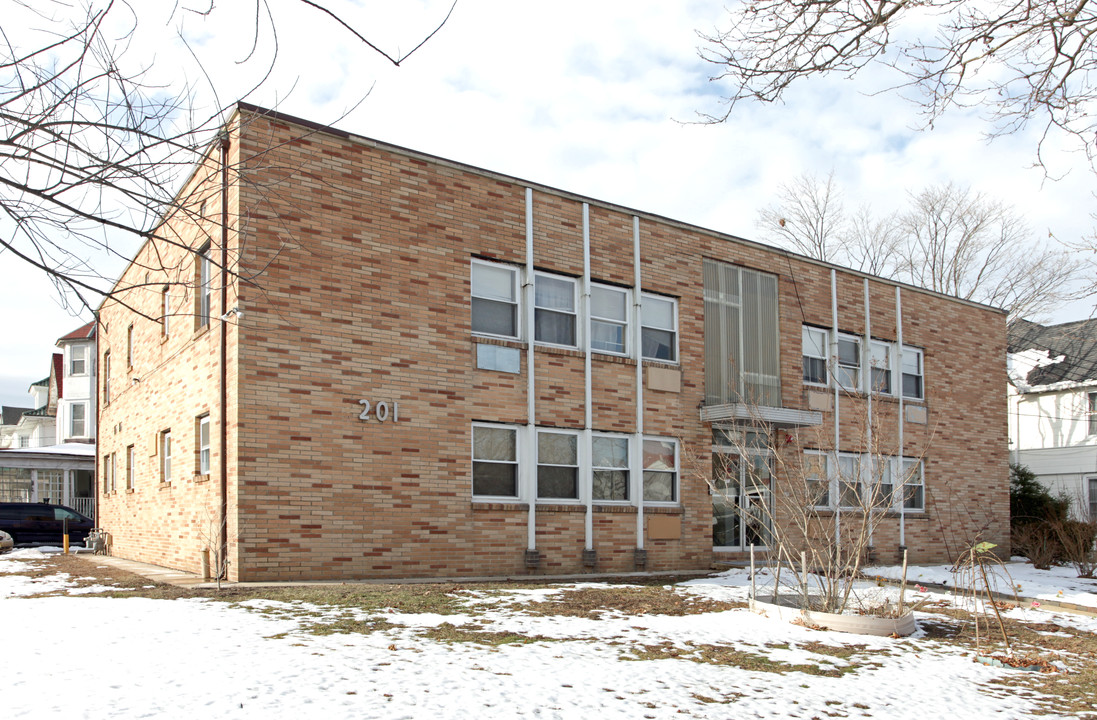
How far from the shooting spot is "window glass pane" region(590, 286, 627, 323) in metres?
16.3

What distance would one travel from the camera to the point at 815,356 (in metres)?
19.8

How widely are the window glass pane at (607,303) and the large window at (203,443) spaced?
678 centimetres

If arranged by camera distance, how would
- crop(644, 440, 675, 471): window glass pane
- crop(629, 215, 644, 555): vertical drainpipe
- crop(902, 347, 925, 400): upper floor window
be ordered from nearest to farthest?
1. crop(629, 215, 644, 555): vertical drainpipe
2. crop(644, 440, 675, 471): window glass pane
3. crop(902, 347, 925, 400): upper floor window

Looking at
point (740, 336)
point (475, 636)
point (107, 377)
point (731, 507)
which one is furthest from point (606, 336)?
point (107, 377)

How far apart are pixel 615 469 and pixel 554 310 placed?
3.05 m

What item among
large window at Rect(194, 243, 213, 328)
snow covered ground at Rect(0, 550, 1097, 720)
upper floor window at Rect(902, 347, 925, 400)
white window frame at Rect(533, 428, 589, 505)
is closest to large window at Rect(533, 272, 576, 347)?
white window frame at Rect(533, 428, 589, 505)

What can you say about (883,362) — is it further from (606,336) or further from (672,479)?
(606,336)

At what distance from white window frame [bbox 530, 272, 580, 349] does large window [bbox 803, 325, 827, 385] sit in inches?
246

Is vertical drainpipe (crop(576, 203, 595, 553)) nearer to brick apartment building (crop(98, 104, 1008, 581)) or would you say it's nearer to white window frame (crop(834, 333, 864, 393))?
brick apartment building (crop(98, 104, 1008, 581))

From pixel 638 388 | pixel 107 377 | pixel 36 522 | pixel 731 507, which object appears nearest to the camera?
pixel 638 388

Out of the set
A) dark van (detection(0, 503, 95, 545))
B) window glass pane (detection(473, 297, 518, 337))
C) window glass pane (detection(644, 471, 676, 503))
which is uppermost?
window glass pane (detection(473, 297, 518, 337))

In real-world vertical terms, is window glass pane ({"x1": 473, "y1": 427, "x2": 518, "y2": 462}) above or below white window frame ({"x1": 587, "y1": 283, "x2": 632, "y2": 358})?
below

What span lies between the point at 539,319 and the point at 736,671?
896 centimetres

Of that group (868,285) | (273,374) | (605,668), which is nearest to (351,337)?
(273,374)
